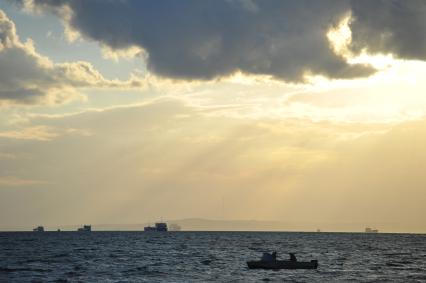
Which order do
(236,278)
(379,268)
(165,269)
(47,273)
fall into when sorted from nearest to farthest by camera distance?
(236,278)
(47,273)
(165,269)
(379,268)

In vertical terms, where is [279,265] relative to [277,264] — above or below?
below

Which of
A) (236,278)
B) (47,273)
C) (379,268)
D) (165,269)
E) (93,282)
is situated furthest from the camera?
(379,268)

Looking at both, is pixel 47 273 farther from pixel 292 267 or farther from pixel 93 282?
pixel 292 267

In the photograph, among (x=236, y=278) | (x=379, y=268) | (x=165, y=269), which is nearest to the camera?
(x=236, y=278)

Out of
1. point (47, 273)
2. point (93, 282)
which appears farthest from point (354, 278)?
point (47, 273)

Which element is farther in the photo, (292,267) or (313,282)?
(292,267)

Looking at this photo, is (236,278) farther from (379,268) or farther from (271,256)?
(379,268)

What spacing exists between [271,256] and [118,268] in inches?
1037

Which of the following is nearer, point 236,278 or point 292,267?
point 236,278

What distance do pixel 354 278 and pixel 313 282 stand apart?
32.2ft

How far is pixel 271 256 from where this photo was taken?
93.0 meters

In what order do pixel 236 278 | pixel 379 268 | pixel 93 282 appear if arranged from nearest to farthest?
1. pixel 93 282
2. pixel 236 278
3. pixel 379 268

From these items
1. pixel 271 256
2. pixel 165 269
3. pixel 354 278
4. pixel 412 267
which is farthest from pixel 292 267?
pixel 412 267

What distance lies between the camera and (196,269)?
98188 millimetres
